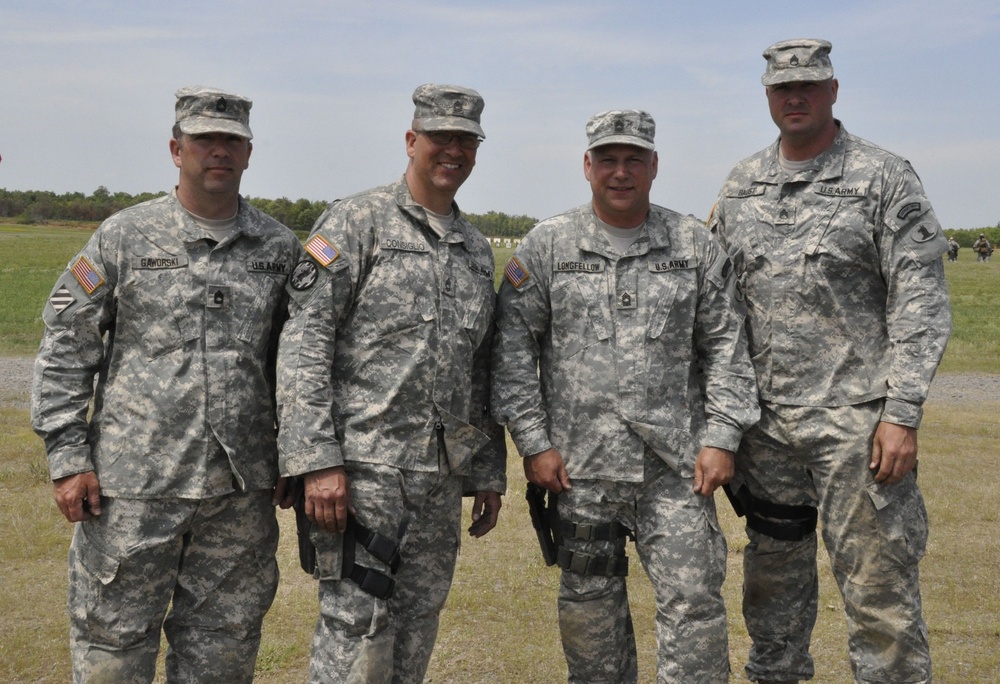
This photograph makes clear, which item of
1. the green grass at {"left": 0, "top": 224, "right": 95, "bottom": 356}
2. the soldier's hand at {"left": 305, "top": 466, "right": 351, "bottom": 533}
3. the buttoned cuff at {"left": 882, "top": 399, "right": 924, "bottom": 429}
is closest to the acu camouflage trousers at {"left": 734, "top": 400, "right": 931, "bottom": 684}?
the buttoned cuff at {"left": 882, "top": 399, "right": 924, "bottom": 429}

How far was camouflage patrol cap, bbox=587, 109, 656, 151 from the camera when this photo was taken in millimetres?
4707

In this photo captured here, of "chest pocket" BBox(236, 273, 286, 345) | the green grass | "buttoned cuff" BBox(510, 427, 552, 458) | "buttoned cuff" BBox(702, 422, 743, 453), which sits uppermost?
"chest pocket" BBox(236, 273, 286, 345)

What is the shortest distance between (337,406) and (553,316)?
1122 millimetres

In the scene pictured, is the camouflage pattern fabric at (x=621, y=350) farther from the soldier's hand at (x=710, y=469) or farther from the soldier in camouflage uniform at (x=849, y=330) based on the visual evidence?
the soldier in camouflage uniform at (x=849, y=330)

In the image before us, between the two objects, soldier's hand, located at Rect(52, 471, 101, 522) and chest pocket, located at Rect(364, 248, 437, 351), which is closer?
soldier's hand, located at Rect(52, 471, 101, 522)

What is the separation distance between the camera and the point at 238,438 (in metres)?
4.43

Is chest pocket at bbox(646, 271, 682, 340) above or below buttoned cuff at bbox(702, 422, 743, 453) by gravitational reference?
above

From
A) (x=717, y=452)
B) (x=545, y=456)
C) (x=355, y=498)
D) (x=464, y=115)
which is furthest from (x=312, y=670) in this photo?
(x=464, y=115)

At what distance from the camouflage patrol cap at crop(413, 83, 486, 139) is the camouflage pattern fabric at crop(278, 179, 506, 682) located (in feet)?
1.13

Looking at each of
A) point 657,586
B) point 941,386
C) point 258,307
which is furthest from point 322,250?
point 941,386

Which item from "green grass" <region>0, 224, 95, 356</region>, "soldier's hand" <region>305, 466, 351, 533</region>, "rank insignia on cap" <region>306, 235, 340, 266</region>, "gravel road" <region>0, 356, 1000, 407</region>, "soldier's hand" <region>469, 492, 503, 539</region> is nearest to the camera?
"soldier's hand" <region>305, 466, 351, 533</region>

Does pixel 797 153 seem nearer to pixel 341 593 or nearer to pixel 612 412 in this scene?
pixel 612 412

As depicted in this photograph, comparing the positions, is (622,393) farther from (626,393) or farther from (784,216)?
(784,216)

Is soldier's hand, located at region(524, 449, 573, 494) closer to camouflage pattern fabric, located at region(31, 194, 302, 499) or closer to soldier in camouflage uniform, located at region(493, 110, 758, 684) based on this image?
soldier in camouflage uniform, located at region(493, 110, 758, 684)
